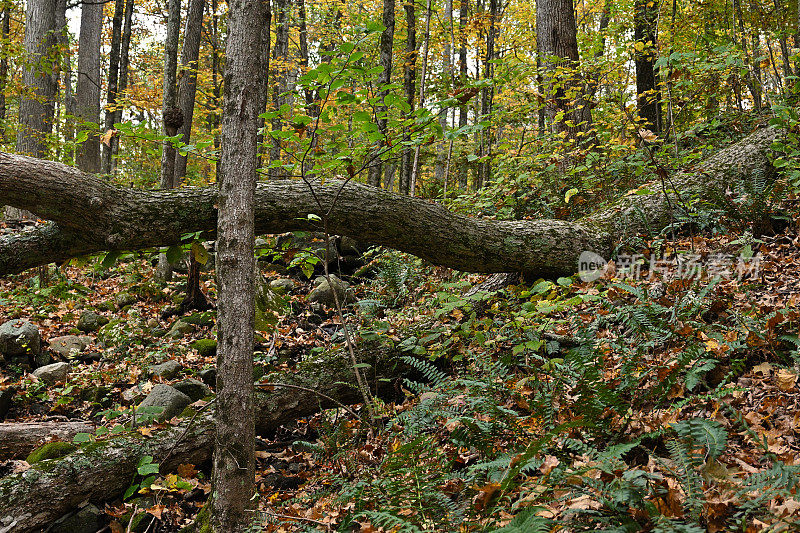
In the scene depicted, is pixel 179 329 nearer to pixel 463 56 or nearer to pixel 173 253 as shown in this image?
pixel 173 253

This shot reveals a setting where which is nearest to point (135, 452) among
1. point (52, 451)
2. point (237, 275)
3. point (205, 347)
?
point (52, 451)

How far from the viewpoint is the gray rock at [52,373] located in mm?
6363

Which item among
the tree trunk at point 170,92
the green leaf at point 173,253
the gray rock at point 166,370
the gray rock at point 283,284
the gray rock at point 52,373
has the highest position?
the tree trunk at point 170,92

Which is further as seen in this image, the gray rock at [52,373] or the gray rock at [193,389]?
the gray rock at [52,373]

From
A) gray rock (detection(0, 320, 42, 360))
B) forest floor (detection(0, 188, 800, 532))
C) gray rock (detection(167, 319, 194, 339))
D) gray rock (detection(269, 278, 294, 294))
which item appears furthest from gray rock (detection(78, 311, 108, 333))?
gray rock (detection(269, 278, 294, 294))

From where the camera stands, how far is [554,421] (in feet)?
10.8

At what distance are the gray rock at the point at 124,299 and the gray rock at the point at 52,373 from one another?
97.6 inches

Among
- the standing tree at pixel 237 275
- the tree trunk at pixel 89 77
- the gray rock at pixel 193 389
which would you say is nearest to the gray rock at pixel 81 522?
the standing tree at pixel 237 275

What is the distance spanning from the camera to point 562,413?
3361mm

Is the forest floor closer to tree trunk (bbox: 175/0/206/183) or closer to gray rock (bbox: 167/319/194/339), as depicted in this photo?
gray rock (bbox: 167/319/194/339)

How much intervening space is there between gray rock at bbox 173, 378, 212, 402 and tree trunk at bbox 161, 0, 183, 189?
123 inches

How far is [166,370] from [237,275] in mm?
3940

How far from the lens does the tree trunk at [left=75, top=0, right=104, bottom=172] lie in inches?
470

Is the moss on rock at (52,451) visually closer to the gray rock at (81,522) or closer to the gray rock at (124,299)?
the gray rock at (81,522)
